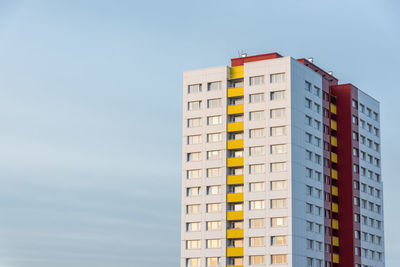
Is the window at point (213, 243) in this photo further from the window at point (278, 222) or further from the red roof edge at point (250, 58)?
the red roof edge at point (250, 58)

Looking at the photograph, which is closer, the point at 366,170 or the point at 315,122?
the point at 315,122

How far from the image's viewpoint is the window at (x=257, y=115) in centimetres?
13038

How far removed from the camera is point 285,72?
424 feet

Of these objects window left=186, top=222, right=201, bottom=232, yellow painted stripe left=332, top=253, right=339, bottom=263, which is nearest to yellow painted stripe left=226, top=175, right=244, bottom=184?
window left=186, top=222, right=201, bottom=232

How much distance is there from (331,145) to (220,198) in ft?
81.5

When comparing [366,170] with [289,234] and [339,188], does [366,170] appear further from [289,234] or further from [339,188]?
[289,234]

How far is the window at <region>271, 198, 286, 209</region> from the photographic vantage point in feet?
413

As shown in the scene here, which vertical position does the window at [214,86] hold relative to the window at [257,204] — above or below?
Result: above

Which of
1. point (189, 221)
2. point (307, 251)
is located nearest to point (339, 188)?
point (307, 251)

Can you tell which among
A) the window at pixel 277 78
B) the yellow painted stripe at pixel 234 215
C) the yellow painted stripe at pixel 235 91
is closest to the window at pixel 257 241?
the yellow painted stripe at pixel 234 215

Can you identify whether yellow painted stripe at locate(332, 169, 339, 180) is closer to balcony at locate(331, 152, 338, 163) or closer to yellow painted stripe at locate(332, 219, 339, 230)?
balcony at locate(331, 152, 338, 163)

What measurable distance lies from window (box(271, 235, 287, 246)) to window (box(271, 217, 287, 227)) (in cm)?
197

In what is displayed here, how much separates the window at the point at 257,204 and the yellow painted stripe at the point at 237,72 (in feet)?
73.6

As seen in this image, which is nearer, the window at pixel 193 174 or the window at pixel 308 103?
the window at pixel 308 103
